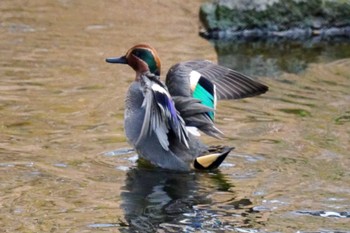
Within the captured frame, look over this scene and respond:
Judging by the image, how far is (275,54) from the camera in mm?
11055

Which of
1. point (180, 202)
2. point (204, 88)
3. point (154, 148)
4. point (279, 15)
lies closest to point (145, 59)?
point (204, 88)

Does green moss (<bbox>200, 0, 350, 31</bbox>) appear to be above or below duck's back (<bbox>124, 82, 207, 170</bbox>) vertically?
above

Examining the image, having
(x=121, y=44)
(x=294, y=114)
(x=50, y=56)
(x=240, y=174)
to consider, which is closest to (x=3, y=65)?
(x=50, y=56)

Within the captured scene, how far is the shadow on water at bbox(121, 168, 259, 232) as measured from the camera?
237 inches

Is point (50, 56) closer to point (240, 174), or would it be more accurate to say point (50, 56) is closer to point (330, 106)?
point (330, 106)

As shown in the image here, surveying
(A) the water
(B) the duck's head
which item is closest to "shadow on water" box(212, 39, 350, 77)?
(A) the water

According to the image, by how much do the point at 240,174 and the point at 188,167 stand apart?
0.41m

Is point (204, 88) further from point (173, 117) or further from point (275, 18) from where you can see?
point (275, 18)

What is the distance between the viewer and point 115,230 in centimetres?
588

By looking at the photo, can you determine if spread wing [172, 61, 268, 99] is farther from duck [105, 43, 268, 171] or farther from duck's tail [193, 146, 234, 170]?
duck's tail [193, 146, 234, 170]

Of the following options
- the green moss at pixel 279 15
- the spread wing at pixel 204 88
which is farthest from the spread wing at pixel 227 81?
the green moss at pixel 279 15

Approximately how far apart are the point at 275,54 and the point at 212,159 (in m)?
4.14

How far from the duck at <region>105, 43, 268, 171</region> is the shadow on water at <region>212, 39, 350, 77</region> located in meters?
2.63

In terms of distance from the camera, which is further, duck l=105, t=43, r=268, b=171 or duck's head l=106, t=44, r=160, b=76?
duck's head l=106, t=44, r=160, b=76
